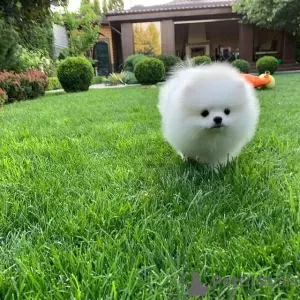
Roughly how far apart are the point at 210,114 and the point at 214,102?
0.08 m

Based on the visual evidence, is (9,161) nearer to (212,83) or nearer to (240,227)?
(212,83)

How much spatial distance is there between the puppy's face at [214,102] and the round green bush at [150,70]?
1136 cm

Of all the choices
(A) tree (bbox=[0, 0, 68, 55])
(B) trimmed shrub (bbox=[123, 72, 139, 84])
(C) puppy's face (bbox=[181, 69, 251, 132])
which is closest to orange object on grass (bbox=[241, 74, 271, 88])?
(C) puppy's face (bbox=[181, 69, 251, 132])

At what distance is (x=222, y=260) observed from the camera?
3.87ft

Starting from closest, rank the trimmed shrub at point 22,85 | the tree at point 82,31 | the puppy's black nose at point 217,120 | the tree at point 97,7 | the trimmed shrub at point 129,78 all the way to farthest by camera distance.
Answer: the puppy's black nose at point 217,120
the trimmed shrub at point 22,85
the trimmed shrub at point 129,78
the tree at point 82,31
the tree at point 97,7

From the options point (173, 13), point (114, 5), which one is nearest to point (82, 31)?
point (173, 13)

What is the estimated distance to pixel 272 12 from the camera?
54.4 ft

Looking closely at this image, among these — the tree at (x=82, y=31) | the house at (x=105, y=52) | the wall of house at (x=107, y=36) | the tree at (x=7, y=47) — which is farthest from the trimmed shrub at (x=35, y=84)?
the wall of house at (x=107, y=36)

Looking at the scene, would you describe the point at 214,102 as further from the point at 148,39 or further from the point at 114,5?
the point at 114,5

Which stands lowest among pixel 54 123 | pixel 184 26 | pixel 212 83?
pixel 54 123

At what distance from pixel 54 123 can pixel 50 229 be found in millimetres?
3311

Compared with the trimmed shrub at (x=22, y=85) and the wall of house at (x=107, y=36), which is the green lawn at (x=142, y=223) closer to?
the trimmed shrub at (x=22, y=85)

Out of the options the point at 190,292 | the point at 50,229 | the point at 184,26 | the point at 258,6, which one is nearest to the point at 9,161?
the point at 50,229

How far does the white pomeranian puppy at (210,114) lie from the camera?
195cm
